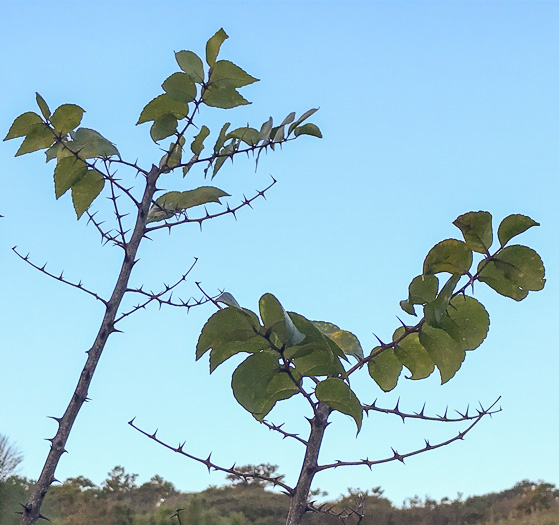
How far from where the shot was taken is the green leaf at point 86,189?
1.76 meters

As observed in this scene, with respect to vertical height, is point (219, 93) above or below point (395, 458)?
above

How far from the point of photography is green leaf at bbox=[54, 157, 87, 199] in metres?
1.71

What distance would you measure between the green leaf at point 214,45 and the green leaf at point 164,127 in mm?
183

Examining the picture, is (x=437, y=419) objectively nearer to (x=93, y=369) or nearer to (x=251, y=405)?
(x=251, y=405)

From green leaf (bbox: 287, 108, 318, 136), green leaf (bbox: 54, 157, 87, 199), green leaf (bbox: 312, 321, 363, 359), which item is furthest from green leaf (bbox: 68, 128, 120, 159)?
green leaf (bbox: 312, 321, 363, 359)

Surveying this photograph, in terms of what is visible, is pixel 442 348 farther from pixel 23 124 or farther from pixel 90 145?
pixel 23 124

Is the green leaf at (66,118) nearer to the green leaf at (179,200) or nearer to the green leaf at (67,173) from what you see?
the green leaf at (67,173)

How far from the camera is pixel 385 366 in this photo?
113 cm

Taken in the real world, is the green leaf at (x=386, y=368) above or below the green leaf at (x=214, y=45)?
below

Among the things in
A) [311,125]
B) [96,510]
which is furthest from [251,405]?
[96,510]

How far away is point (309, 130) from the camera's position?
1683 millimetres

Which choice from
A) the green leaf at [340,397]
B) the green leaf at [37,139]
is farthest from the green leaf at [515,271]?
the green leaf at [37,139]

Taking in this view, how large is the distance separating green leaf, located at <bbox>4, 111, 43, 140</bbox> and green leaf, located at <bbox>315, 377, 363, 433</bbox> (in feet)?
4.04

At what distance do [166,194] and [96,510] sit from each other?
1280cm
